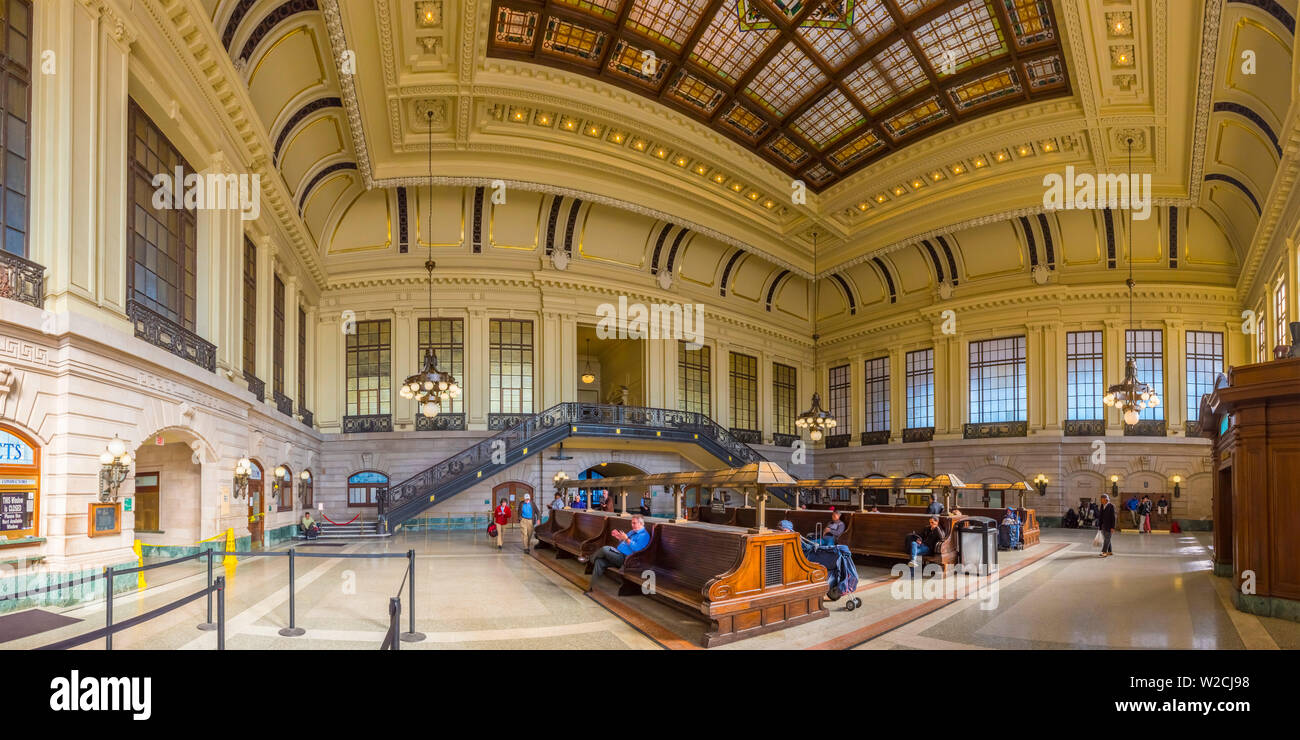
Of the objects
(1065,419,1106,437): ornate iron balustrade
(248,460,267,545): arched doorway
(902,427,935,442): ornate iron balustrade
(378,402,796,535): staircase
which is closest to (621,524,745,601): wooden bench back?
(248,460,267,545): arched doorway

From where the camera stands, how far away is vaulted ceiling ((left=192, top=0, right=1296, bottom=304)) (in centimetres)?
1423

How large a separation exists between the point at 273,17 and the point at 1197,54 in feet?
58.2

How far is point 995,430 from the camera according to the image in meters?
24.7

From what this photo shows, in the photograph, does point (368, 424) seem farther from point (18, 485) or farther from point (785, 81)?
point (785, 81)

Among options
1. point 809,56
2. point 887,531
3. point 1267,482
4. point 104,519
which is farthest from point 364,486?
point 1267,482

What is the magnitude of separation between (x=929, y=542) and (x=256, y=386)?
13.6 meters

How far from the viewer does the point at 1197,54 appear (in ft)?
46.2

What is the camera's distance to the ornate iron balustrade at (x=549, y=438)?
1952 centimetres

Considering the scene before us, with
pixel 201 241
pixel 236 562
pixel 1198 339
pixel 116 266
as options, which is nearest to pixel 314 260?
pixel 201 241

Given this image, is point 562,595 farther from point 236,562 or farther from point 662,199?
point 662,199

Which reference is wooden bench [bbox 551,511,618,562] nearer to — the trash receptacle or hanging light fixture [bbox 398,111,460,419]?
hanging light fixture [bbox 398,111,460,419]

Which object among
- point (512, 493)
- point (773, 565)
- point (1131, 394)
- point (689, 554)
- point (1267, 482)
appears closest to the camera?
point (773, 565)

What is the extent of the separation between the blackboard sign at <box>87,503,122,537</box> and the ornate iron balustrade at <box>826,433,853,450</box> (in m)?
24.9

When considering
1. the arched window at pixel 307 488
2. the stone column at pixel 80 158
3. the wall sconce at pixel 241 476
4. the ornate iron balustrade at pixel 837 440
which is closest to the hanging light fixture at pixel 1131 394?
the ornate iron balustrade at pixel 837 440
